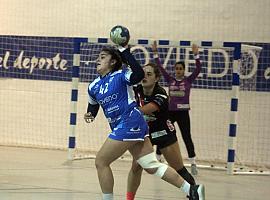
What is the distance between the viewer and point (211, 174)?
34.6ft

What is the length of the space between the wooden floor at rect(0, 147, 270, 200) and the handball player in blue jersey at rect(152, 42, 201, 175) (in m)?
0.55

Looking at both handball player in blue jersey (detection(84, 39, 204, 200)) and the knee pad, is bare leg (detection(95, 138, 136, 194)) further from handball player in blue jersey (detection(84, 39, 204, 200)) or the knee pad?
the knee pad

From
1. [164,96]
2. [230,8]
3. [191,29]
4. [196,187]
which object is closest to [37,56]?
[191,29]

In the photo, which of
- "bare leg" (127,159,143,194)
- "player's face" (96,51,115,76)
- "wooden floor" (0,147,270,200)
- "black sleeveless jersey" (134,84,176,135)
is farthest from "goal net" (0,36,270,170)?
"player's face" (96,51,115,76)

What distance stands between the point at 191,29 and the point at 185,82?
211cm

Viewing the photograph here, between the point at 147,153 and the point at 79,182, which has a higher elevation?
the point at 147,153

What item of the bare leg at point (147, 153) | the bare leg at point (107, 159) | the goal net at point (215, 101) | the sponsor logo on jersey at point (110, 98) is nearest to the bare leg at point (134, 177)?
the bare leg at point (147, 153)

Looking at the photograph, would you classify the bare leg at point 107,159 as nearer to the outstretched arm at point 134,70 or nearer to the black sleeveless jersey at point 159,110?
the outstretched arm at point 134,70

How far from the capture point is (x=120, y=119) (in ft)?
20.3

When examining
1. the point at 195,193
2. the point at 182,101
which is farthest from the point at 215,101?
the point at 195,193

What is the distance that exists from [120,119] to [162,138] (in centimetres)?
110

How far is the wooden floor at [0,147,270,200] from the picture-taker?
7945 mm

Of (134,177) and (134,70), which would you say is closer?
(134,70)

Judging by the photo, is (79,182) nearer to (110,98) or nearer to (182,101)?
(182,101)
